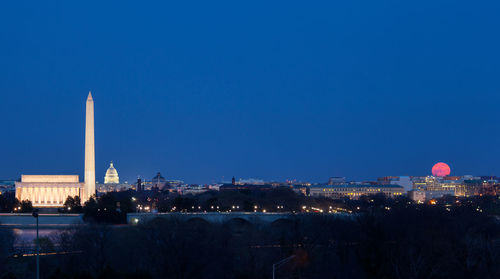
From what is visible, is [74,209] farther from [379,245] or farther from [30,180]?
[379,245]

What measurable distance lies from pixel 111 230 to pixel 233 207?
30742 millimetres

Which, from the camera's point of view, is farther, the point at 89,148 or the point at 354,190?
the point at 354,190

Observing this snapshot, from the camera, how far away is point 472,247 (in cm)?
4722

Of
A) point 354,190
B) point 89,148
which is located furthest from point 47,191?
point 354,190

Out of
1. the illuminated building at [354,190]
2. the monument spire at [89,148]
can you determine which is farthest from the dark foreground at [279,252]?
the illuminated building at [354,190]

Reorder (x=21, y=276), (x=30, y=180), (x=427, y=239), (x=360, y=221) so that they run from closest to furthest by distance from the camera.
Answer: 1. (x=21, y=276)
2. (x=427, y=239)
3. (x=360, y=221)
4. (x=30, y=180)

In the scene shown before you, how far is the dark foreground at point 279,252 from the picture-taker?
142 ft

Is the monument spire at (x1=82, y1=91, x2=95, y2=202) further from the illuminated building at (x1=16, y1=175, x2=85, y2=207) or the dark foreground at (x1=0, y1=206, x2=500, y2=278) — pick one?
the dark foreground at (x1=0, y1=206, x2=500, y2=278)

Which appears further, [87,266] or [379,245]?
[379,245]

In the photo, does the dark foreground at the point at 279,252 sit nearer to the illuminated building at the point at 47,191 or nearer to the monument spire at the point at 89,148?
the monument spire at the point at 89,148

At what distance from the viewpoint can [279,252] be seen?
52.1m

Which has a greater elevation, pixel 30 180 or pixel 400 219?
pixel 30 180

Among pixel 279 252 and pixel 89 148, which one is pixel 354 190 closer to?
pixel 89 148

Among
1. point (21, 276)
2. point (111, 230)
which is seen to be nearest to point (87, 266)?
point (21, 276)
